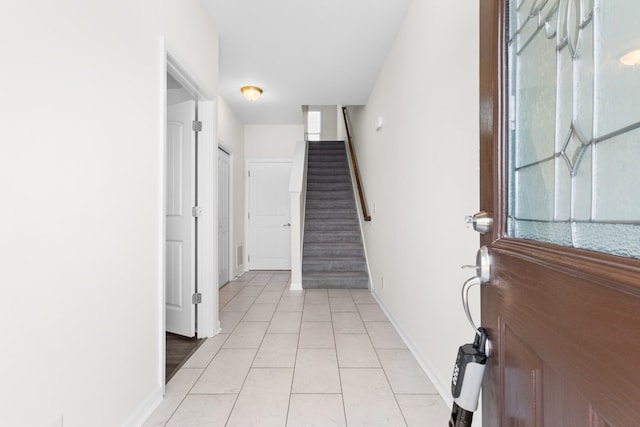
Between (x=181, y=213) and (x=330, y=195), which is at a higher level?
(x=330, y=195)

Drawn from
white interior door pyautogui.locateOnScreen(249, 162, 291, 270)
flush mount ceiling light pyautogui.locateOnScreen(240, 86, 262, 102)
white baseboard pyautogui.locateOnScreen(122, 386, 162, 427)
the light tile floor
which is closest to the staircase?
white interior door pyautogui.locateOnScreen(249, 162, 291, 270)

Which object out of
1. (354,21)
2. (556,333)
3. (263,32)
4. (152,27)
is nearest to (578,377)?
(556,333)

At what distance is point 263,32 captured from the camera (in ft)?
9.46

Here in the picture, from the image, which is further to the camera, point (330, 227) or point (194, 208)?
point (330, 227)

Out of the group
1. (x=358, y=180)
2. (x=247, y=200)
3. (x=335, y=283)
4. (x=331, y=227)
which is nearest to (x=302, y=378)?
(x=335, y=283)

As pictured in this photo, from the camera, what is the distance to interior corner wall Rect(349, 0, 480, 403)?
63.3 inches

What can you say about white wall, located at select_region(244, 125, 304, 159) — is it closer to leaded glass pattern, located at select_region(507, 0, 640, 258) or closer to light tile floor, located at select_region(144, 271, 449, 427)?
light tile floor, located at select_region(144, 271, 449, 427)

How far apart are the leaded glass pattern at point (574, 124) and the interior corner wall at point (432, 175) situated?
88 cm

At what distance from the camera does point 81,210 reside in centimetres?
125

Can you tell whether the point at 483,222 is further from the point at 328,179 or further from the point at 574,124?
the point at 328,179

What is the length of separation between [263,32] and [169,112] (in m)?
1.05

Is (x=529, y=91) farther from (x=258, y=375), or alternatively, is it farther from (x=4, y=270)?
(x=258, y=375)

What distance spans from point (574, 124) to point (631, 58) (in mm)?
119

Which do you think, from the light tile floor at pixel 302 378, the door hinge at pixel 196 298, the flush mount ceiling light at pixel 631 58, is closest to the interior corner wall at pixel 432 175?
the light tile floor at pixel 302 378
